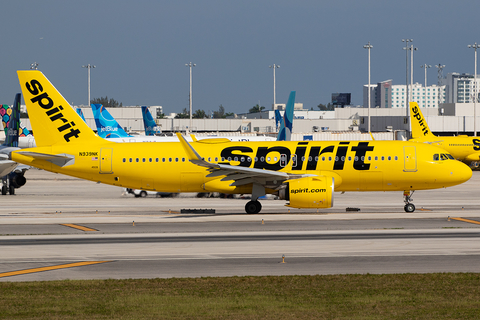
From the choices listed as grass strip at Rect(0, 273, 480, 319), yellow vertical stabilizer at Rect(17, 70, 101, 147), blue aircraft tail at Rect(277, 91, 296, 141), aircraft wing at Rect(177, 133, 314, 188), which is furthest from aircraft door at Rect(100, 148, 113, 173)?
blue aircraft tail at Rect(277, 91, 296, 141)

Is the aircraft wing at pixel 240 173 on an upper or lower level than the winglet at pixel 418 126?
lower

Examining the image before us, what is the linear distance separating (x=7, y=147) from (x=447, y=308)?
158 ft

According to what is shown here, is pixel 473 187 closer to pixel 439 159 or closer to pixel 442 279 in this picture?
pixel 439 159

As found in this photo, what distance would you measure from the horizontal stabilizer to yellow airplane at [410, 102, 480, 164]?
5978 cm

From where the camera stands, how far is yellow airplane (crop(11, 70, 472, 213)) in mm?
35562

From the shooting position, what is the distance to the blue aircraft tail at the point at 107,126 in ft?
252

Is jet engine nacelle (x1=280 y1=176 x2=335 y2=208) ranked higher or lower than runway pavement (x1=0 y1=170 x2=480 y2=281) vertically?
higher

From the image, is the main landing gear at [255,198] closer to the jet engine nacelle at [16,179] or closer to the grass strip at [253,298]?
the grass strip at [253,298]

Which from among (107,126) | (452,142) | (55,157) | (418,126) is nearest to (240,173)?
(55,157)

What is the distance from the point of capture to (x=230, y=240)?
25.6m

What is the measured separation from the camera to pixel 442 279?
17625 millimetres

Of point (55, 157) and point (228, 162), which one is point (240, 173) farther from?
point (55, 157)

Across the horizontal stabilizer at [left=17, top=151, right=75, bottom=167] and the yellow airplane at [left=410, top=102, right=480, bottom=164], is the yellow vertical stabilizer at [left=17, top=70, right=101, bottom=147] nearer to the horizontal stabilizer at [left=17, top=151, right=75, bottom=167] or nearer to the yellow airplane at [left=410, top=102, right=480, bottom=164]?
the horizontal stabilizer at [left=17, top=151, right=75, bottom=167]

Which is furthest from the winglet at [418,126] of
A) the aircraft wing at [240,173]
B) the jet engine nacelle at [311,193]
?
the jet engine nacelle at [311,193]
